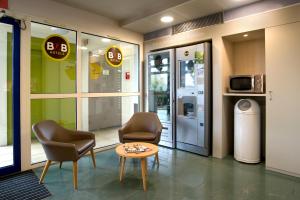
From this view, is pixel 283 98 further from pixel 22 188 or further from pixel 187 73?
pixel 22 188

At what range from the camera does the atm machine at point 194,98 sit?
3742 mm

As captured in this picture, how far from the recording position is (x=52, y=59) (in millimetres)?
3486

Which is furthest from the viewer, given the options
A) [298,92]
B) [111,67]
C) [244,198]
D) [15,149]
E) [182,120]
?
[111,67]

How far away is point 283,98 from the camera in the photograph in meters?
2.97

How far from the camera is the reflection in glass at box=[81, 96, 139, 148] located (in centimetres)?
416

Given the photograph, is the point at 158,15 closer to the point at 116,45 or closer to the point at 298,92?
the point at 116,45

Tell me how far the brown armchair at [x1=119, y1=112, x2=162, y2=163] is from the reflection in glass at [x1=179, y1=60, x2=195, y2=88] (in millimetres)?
928

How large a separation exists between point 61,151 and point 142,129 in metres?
1.65

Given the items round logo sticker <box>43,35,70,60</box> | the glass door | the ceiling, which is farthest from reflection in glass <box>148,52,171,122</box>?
the glass door

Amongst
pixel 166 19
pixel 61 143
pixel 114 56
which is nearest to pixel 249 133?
pixel 166 19

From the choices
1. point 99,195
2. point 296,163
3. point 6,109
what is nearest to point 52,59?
point 6,109

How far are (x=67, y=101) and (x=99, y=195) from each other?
1.94m

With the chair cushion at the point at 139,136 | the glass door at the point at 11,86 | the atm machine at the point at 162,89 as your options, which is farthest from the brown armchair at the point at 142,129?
the glass door at the point at 11,86

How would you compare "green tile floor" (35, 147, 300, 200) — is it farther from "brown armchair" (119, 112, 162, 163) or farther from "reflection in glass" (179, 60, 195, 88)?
"reflection in glass" (179, 60, 195, 88)
